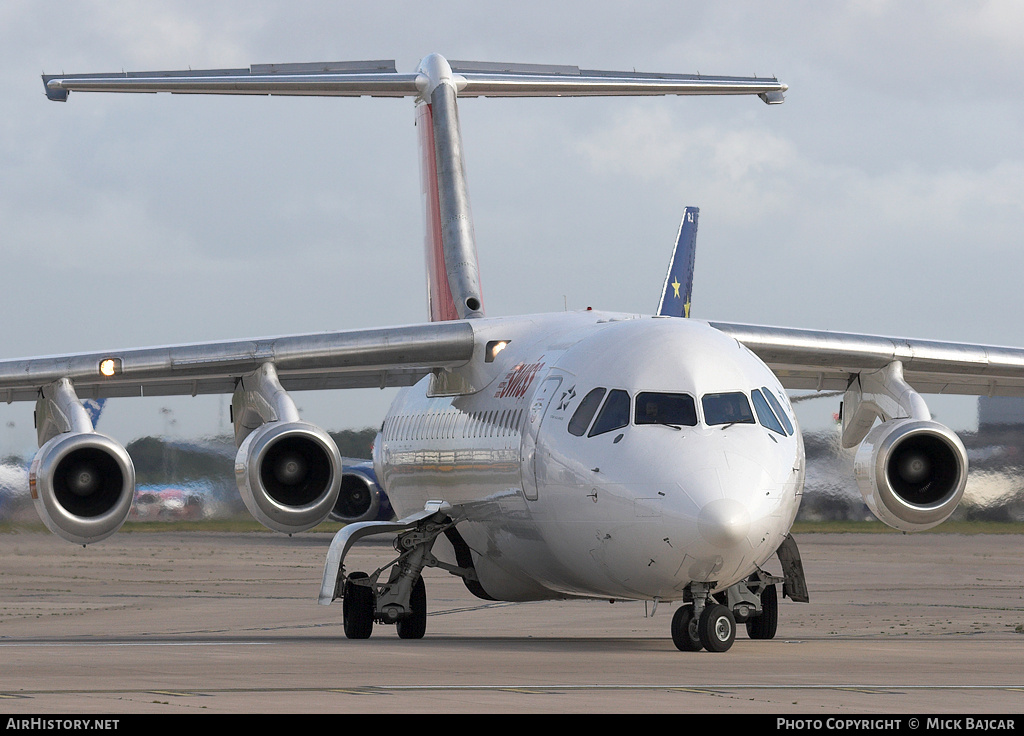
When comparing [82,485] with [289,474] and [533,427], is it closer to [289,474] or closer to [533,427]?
[289,474]

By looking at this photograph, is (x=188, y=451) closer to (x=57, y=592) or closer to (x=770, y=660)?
(x=57, y=592)

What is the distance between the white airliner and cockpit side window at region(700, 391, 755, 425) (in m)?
0.02

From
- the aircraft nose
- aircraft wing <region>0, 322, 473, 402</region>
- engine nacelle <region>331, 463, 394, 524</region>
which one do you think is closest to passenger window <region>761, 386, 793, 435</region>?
the aircraft nose

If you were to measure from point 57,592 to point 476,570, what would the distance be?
12153mm

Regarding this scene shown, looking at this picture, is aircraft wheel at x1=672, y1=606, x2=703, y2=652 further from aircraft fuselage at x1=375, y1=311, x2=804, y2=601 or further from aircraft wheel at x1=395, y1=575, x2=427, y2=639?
aircraft wheel at x1=395, y1=575, x2=427, y2=639

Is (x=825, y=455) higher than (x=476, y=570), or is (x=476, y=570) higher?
(x=825, y=455)

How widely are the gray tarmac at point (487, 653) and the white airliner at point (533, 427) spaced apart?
680 mm

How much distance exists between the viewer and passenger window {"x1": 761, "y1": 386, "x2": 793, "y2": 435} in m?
12.9

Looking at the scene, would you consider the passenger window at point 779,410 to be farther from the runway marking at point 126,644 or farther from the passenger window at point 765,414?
the runway marking at point 126,644

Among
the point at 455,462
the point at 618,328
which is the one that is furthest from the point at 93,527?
the point at 618,328

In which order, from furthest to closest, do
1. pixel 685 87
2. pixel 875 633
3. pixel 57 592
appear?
pixel 57 592 < pixel 685 87 < pixel 875 633

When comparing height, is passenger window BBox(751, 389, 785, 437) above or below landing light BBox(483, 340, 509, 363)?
below

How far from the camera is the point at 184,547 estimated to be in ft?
136

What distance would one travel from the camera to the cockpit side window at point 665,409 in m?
12.4
